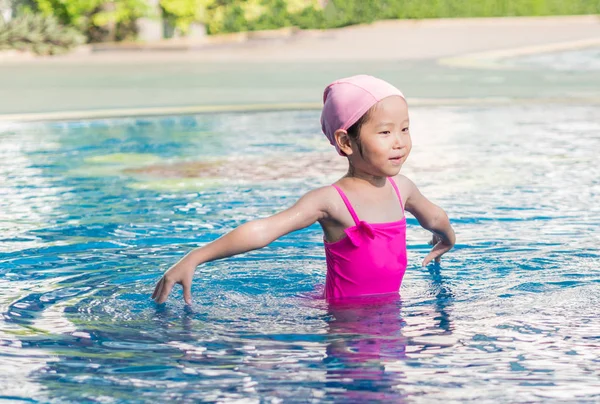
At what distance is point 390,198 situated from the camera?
173 inches

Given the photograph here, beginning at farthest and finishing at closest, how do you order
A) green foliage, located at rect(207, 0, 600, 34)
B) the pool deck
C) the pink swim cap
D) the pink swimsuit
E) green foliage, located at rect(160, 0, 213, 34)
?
green foliage, located at rect(207, 0, 600, 34)
green foliage, located at rect(160, 0, 213, 34)
the pool deck
the pink swimsuit
the pink swim cap

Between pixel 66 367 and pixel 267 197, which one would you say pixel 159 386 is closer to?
pixel 66 367

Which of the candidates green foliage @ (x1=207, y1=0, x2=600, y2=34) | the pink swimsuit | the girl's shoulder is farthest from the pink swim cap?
green foliage @ (x1=207, y1=0, x2=600, y2=34)

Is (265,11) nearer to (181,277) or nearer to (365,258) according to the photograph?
(365,258)

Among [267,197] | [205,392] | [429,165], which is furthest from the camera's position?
[429,165]

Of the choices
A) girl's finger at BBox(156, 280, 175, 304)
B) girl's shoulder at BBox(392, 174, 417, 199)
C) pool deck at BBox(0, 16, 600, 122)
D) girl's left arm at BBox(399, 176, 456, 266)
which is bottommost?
pool deck at BBox(0, 16, 600, 122)

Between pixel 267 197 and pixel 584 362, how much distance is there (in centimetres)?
389

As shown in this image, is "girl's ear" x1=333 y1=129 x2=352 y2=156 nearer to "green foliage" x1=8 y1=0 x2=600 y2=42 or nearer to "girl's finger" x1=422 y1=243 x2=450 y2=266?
"girl's finger" x1=422 y1=243 x2=450 y2=266

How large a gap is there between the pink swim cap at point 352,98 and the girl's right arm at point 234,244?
13.5 inches

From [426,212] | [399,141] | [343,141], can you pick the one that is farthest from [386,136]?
[426,212]

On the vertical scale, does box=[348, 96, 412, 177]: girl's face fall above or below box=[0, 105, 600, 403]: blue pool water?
above

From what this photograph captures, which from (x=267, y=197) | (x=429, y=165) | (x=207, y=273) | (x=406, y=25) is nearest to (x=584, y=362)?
(x=207, y=273)

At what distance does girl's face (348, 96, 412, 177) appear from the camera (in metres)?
4.08

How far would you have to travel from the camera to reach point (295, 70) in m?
21.1
